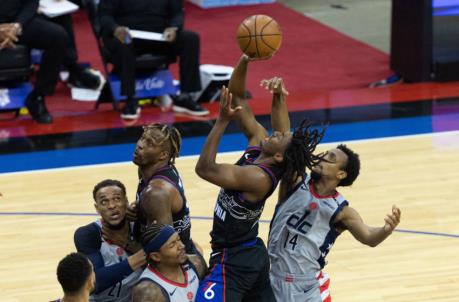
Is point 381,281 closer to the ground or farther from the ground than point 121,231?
closer to the ground

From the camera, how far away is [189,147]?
10.9 meters

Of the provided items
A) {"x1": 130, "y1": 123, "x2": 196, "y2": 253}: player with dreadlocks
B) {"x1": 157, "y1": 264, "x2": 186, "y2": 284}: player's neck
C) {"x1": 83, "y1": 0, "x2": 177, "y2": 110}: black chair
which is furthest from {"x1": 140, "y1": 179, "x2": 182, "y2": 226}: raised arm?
{"x1": 83, "y1": 0, "x2": 177, "y2": 110}: black chair

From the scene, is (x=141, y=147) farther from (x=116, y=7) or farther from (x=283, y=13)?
(x=283, y=13)

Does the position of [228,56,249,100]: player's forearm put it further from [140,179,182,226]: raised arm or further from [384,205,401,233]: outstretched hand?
[384,205,401,233]: outstretched hand

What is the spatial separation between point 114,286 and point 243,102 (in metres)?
1.36

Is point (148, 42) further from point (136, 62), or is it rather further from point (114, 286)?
point (114, 286)

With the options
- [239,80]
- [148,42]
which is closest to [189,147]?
[148,42]

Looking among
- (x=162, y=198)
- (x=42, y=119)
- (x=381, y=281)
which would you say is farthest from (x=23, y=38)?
(x=162, y=198)

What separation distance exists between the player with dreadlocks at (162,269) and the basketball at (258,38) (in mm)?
1817

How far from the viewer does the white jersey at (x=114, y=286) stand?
5910mm

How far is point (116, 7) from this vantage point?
1187cm

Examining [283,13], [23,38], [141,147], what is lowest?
[283,13]

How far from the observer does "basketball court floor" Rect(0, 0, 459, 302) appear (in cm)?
771

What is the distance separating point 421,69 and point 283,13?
4.32m
